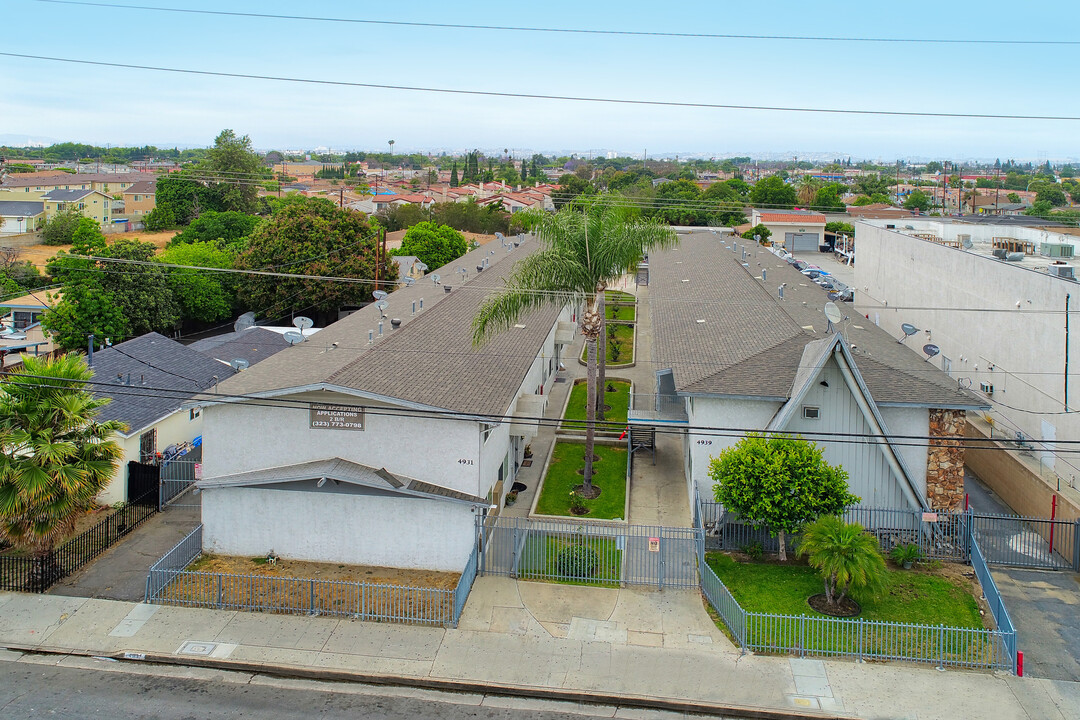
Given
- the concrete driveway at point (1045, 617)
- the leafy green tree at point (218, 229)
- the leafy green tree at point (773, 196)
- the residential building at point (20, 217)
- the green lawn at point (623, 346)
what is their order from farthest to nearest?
the leafy green tree at point (773, 196), the residential building at point (20, 217), the leafy green tree at point (218, 229), the green lawn at point (623, 346), the concrete driveway at point (1045, 617)

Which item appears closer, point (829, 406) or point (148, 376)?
point (829, 406)

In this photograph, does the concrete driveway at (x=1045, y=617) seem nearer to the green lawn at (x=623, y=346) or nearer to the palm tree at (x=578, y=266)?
the palm tree at (x=578, y=266)

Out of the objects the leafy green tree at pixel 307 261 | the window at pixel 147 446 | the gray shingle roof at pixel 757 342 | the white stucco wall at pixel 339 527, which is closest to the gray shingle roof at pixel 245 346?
the window at pixel 147 446

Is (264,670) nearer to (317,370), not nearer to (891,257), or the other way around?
(317,370)

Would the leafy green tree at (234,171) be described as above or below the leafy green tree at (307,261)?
above

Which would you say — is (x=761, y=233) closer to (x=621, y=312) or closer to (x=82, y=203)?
(x=621, y=312)

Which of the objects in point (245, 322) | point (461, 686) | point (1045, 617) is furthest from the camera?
point (245, 322)

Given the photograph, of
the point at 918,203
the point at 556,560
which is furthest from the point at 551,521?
the point at 918,203
